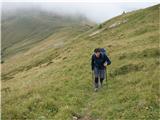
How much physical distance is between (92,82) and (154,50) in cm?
877

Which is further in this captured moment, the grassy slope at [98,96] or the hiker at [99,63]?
the hiker at [99,63]

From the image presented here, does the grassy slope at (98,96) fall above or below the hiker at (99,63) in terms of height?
below

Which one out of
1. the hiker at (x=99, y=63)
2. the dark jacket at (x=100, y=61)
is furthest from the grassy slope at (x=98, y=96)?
the dark jacket at (x=100, y=61)

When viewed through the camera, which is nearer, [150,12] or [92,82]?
[92,82]

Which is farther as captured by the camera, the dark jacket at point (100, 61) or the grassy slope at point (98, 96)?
the dark jacket at point (100, 61)

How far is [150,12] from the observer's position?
206ft

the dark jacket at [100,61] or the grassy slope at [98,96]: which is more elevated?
the dark jacket at [100,61]

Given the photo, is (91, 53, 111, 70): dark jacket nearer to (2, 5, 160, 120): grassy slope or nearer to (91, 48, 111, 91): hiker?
(91, 48, 111, 91): hiker

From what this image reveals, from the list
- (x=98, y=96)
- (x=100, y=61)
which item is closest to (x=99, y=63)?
(x=100, y=61)

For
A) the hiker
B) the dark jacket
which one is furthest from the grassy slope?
the dark jacket

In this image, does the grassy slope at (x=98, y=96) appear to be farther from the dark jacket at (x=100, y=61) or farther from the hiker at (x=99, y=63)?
the dark jacket at (x=100, y=61)

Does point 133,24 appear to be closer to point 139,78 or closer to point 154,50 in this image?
point 154,50

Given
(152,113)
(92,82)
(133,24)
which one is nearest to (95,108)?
(152,113)

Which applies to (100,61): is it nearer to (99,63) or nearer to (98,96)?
(99,63)
